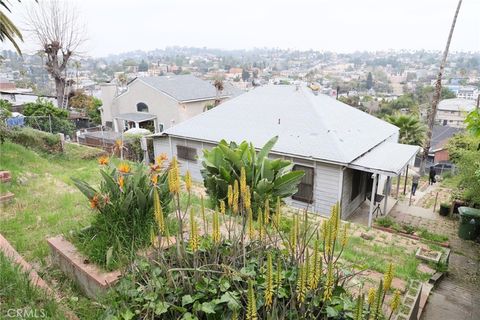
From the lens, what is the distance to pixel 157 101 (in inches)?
989

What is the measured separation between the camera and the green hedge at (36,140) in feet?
34.0

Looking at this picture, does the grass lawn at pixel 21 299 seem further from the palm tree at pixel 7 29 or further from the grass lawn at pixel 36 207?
the palm tree at pixel 7 29

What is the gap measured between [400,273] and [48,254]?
4.16 metres

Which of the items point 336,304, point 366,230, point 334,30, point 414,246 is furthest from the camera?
point 334,30

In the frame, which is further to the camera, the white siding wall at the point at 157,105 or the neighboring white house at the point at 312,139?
the white siding wall at the point at 157,105

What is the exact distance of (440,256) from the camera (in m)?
5.14

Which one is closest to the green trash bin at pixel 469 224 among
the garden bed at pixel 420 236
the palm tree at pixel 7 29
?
the garden bed at pixel 420 236

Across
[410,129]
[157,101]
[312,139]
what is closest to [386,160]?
[312,139]

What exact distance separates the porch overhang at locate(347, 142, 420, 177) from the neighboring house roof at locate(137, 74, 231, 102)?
16.4m

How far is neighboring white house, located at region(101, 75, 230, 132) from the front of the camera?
80.7 ft

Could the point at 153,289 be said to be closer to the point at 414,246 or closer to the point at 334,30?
the point at 414,246

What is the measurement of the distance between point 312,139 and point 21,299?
366 inches

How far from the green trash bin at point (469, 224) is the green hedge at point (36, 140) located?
41.4 ft

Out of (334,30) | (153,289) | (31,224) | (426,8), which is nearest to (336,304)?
(153,289)
